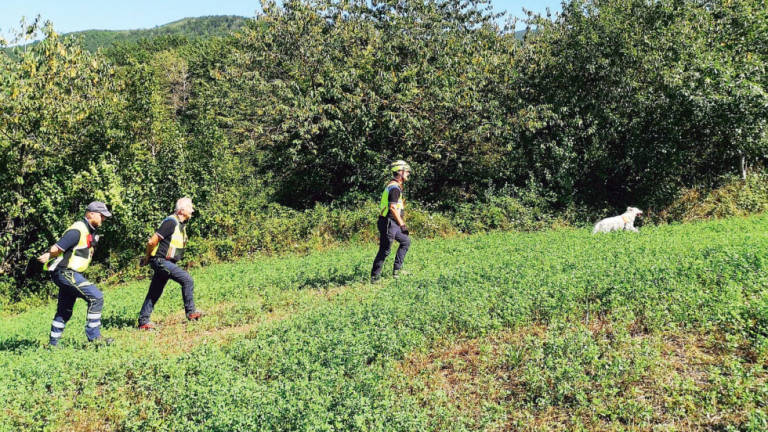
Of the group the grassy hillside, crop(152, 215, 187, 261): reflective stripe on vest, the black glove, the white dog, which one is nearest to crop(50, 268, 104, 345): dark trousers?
the grassy hillside

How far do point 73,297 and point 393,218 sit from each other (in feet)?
16.6

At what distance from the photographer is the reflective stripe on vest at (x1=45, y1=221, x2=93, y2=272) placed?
694 centimetres

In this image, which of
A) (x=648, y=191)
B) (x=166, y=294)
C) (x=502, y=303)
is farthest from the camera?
(x=648, y=191)

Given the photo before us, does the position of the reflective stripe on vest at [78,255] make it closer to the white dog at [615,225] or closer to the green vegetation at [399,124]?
the green vegetation at [399,124]

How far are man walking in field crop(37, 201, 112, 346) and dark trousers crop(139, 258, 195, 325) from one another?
85 centimetres

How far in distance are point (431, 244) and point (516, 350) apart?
26.5 ft

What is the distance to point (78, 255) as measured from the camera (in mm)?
7043

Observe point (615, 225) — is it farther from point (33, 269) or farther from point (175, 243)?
point (33, 269)

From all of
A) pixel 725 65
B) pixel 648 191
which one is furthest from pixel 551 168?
pixel 725 65

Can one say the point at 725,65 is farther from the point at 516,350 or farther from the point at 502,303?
the point at 516,350

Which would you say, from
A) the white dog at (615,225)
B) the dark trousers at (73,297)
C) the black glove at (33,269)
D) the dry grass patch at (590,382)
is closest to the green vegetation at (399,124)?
the black glove at (33,269)

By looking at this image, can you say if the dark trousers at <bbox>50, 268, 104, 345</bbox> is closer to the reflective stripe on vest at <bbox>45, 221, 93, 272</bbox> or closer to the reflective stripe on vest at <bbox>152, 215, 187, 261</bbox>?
the reflective stripe on vest at <bbox>45, 221, 93, 272</bbox>

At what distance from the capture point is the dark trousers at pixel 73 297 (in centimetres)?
693

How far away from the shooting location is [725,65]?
47.1 feet
